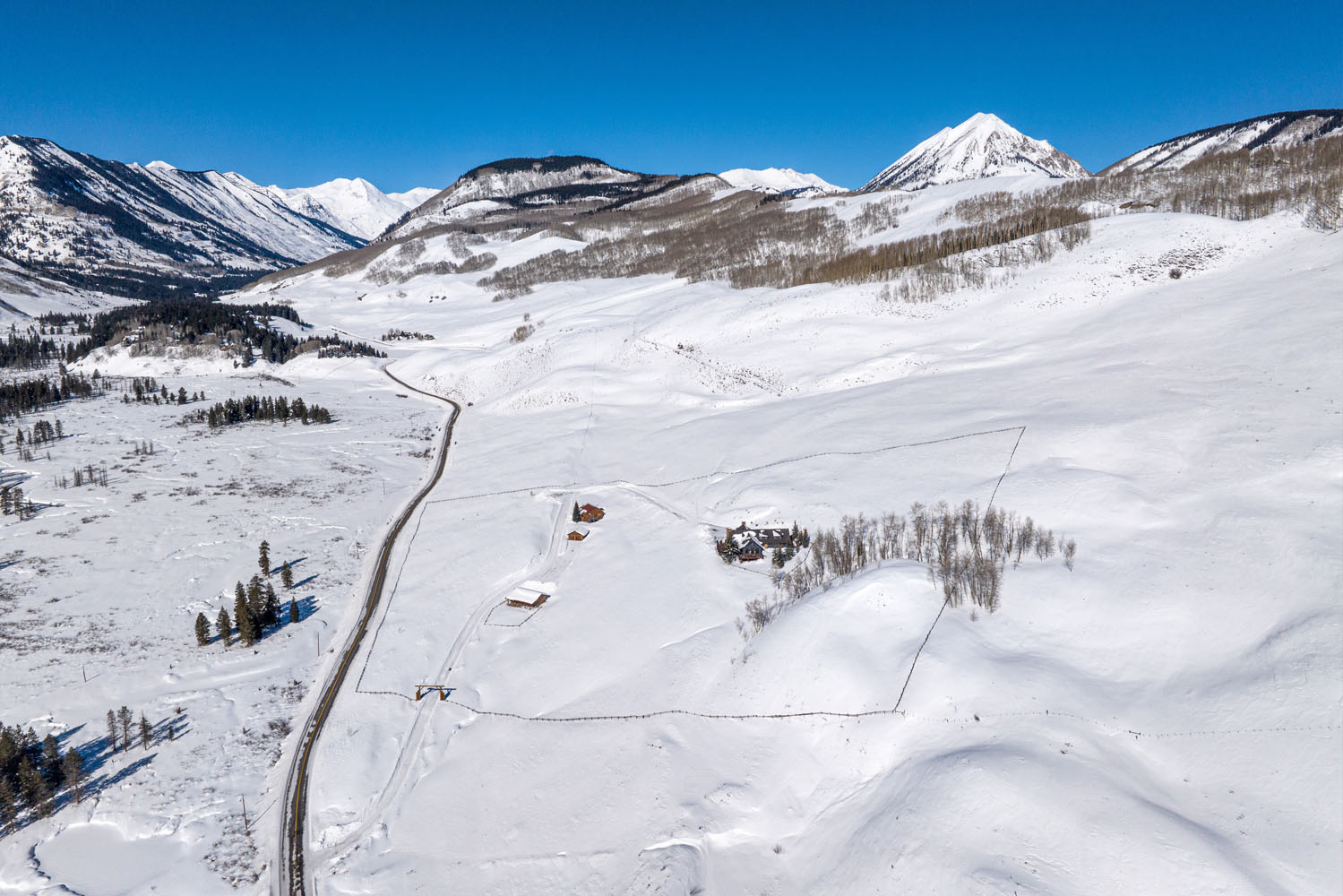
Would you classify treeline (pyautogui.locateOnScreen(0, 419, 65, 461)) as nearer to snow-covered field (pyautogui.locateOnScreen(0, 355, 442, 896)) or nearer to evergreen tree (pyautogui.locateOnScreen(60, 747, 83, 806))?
snow-covered field (pyautogui.locateOnScreen(0, 355, 442, 896))

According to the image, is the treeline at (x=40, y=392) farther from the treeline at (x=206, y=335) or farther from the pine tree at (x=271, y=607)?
the pine tree at (x=271, y=607)

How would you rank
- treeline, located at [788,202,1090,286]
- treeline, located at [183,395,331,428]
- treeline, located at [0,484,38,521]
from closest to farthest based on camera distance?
treeline, located at [0,484,38,521] → treeline, located at [183,395,331,428] → treeline, located at [788,202,1090,286]

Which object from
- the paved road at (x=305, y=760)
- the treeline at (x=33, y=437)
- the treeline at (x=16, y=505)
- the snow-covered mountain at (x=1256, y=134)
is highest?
A: the snow-covered mountain at (x=1256, y=134)

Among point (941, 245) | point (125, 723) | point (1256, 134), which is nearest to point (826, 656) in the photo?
point (125, 723)

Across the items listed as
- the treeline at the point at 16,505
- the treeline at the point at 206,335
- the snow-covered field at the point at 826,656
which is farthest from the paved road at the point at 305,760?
the treeline at the point at 206,335

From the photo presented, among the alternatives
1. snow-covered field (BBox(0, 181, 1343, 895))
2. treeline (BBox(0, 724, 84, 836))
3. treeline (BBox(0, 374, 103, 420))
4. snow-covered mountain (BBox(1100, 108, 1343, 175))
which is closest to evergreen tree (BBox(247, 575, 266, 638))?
snow-covered field (BBox(0, 181, 1343, 895))

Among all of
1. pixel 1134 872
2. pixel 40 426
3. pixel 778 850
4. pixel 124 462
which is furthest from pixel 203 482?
pixel 1134 872

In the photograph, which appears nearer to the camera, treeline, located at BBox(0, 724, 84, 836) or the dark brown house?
treeline, located at BBox(0, 724, 84, 836)
